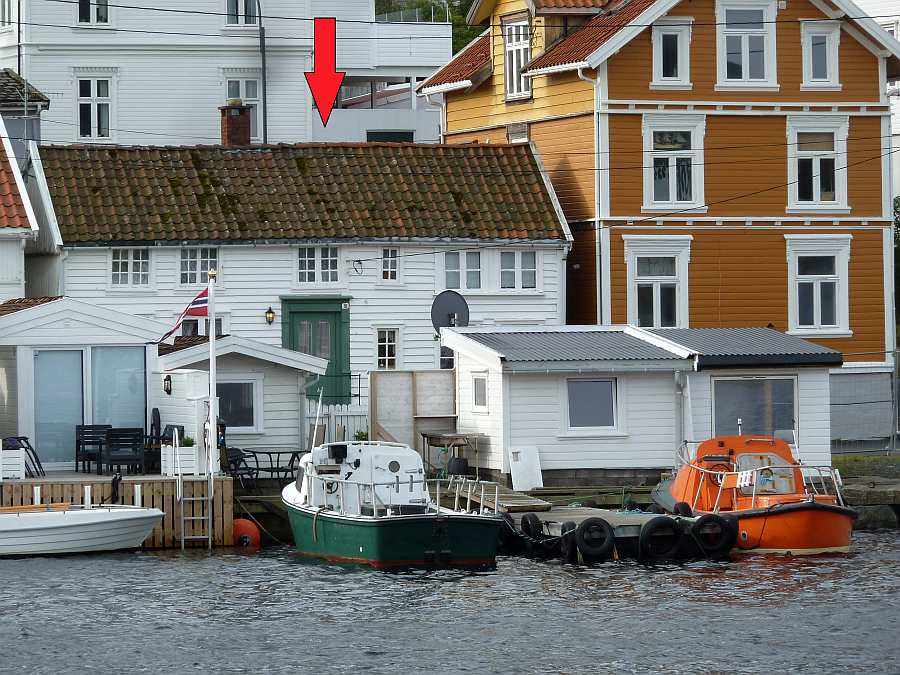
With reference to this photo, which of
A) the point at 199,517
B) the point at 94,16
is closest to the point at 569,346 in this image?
the point at 199,517

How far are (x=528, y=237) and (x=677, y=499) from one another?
440 inches

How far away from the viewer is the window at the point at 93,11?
197 ft

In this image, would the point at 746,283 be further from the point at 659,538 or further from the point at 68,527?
the point at 68,527

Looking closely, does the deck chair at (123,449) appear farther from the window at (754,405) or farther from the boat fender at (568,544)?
the window at (754,405)

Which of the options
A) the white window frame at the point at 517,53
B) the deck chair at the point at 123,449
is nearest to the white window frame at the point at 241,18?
the white window frame at the point at 517,53

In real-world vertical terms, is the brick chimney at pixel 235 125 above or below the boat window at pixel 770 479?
above

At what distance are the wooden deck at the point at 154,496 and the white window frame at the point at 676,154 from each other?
16.3 metres

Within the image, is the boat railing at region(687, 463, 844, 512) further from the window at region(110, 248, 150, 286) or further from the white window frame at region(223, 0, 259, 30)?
the white window frame at region(223, 0, 259, 30)

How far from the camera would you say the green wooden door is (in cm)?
4331

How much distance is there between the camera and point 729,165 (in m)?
46.4

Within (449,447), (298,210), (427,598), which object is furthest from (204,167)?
(427,598)

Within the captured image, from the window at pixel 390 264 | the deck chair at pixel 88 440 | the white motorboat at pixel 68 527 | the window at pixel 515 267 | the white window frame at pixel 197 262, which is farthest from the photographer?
the window at pixel 515 267

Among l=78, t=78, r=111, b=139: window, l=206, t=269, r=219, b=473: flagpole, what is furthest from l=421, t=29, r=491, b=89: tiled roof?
l=206, t=269, r=219, b=473: flagpole

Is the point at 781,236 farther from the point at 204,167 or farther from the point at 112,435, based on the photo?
the point at 112,435
